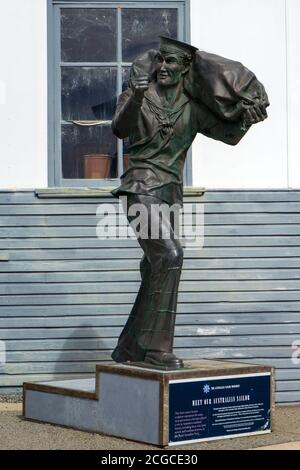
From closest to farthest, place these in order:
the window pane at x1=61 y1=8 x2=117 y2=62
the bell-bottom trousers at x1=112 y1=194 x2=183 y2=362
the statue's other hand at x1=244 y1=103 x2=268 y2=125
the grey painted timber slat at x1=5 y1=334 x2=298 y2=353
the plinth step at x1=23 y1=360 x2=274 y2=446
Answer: the plinth step at x1=23 y1=360 x2=274 y2=446, the bell-bottom trousers at x1=112 y1=194 x2=183 y2=362, the statue's other hand at x1=244 y1=103 x2=268 y2=125, the grey painted timber slat at x1=5 y1=334 x2=298 y2=353, the window pane at x1=61 y1=8 x2=117 y2=62

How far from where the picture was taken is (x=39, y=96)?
30.7ft

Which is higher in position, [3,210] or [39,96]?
[39,96]

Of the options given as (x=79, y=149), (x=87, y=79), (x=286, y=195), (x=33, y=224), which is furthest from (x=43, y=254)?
(x=286, y=195)

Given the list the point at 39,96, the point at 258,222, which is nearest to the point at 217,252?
the point at 258,222

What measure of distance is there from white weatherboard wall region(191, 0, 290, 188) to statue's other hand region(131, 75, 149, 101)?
8.22 feet

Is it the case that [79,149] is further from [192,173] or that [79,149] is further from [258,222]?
[258,222]

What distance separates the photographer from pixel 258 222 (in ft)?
31.1

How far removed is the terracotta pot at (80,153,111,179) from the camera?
959cm

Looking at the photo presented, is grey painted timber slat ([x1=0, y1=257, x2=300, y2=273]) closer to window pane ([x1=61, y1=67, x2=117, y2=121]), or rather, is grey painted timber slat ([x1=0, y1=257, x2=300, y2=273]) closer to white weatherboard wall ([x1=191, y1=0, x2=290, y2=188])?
white weatherboard wall ([x1=191, y1=0, x2=290, y2=188])

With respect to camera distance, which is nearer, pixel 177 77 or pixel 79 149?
pixel 177 77

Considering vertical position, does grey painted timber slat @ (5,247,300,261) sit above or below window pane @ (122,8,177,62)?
below

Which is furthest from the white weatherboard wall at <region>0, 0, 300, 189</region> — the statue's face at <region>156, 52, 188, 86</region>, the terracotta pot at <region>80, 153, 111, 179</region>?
the statue's face at <region>156, 52, 188, 86</region>

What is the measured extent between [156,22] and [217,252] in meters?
2.25

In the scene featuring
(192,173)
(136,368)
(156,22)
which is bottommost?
(136,368)
